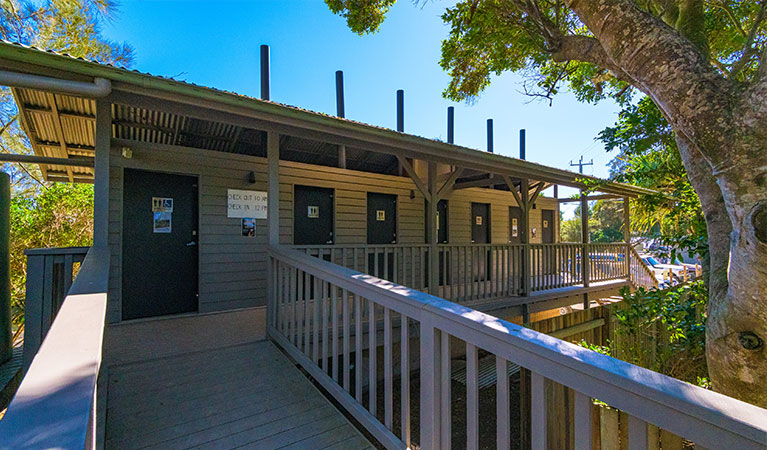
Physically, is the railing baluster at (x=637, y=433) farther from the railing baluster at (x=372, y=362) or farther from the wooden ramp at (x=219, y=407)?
the wooden ramp at (x=219, y=407)

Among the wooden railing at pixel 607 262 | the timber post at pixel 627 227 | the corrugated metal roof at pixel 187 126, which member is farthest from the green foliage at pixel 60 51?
the timber post at pixel 627 227

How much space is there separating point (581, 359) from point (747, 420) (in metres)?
0.33

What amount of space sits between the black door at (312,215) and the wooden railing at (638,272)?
7.77 metres

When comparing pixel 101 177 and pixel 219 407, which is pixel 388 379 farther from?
pixel 101 177

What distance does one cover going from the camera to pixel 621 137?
493 cm

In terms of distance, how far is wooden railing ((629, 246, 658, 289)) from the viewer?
8531mm

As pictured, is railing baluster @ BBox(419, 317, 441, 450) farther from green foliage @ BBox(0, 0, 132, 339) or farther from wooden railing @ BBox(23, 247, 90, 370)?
green foliage @ BBox(0, 0, 132, 339)

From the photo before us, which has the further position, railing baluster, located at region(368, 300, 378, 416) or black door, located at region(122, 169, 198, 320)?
black door, located at region(122, 169, 198, 320)

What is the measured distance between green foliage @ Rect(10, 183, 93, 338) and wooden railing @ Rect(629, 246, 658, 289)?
1289cm

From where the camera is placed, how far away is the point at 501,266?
552 cm

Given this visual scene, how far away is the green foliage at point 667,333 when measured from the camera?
11.7ft

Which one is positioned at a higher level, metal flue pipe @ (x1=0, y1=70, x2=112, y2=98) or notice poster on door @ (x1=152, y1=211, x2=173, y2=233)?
metal flue pipe @ (x1=0, y1=70, x2=112, y2=98)

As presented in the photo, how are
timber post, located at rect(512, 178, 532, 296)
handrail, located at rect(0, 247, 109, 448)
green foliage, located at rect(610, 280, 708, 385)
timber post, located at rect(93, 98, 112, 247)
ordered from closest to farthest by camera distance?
handrail, located at rect(0, 247, 109, 448) → timber post, located at rect(93, 98, 112, 247) → green foliage, located at rect(610, 280, 708, 385) → timber post, located at rect(512, 178, 532, 296)

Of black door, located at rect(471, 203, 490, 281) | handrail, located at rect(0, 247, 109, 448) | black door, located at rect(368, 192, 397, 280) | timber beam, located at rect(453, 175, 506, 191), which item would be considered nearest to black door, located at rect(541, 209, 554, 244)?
black door, located at rect(471, 203, 490, 281)
